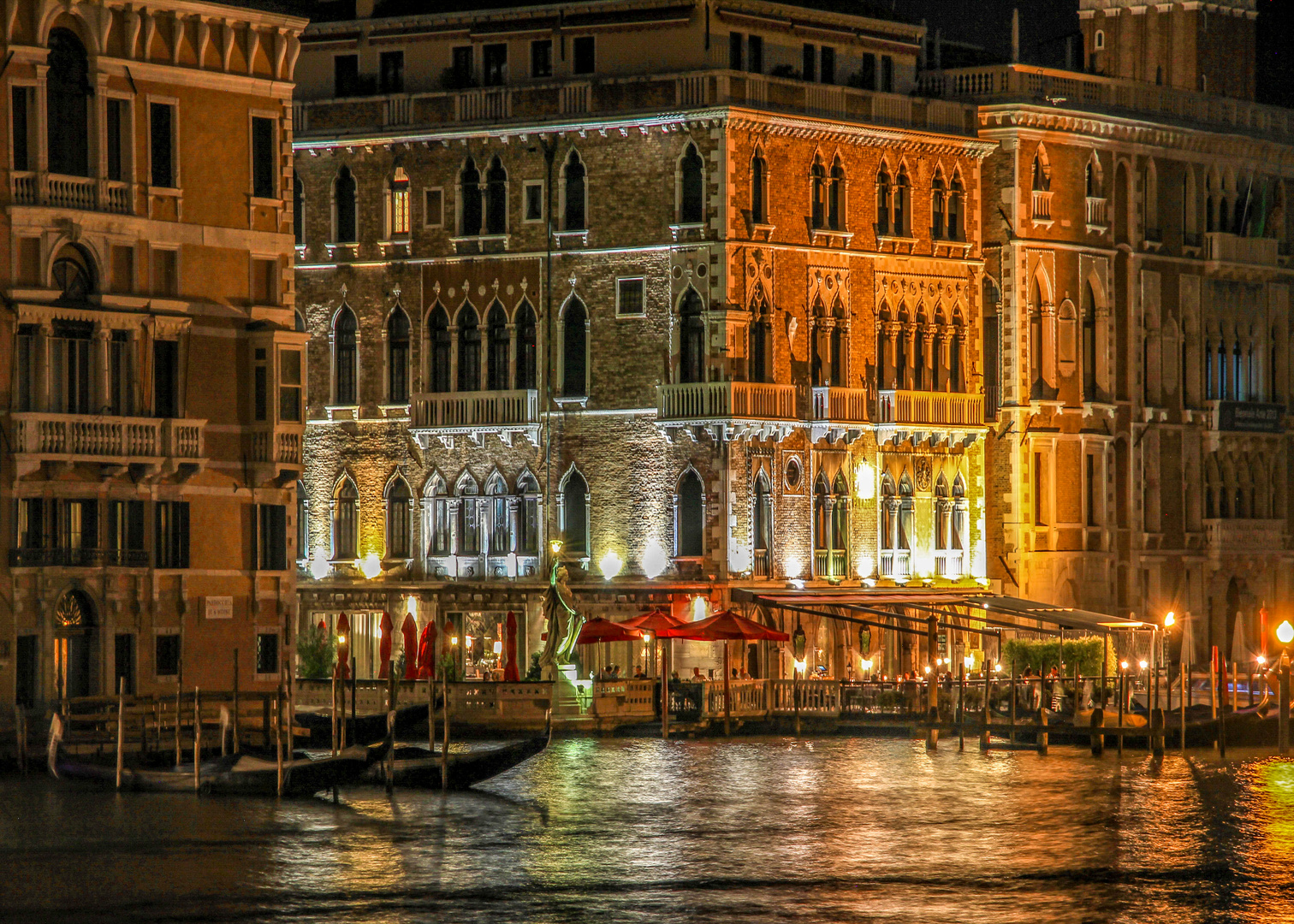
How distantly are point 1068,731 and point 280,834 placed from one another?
20014mm

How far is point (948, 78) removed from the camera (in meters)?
68.9

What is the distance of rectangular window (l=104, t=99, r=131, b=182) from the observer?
5062 centimetres

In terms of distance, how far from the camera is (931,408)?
66.3m

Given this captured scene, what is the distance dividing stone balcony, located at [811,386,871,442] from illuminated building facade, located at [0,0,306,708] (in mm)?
15292

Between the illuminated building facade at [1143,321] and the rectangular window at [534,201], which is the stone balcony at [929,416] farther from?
the rectangular window at [534,201]

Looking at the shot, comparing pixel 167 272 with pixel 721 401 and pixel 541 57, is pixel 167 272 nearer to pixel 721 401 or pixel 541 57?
pixel 721 401

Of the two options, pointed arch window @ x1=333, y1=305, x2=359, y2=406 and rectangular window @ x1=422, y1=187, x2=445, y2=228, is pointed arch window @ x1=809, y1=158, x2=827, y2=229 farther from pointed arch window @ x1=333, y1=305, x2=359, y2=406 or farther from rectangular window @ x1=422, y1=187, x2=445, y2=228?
pointed arch window @ x1=333, y1=305, x2=359, y2=406

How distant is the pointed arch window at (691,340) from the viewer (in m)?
62.7

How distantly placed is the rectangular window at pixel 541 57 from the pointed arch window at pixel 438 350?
6.17 meters

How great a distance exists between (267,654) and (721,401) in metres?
13.7

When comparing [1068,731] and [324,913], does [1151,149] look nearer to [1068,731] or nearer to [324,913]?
[1068,731]

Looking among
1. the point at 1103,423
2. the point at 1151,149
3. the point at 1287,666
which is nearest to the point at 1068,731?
the point at 1287,666

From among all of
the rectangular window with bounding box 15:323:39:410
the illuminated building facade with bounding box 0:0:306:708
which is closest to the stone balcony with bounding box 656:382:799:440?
the illuminated building facade with bounding box 0:0:306:708

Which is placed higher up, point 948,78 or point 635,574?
point 948,78
